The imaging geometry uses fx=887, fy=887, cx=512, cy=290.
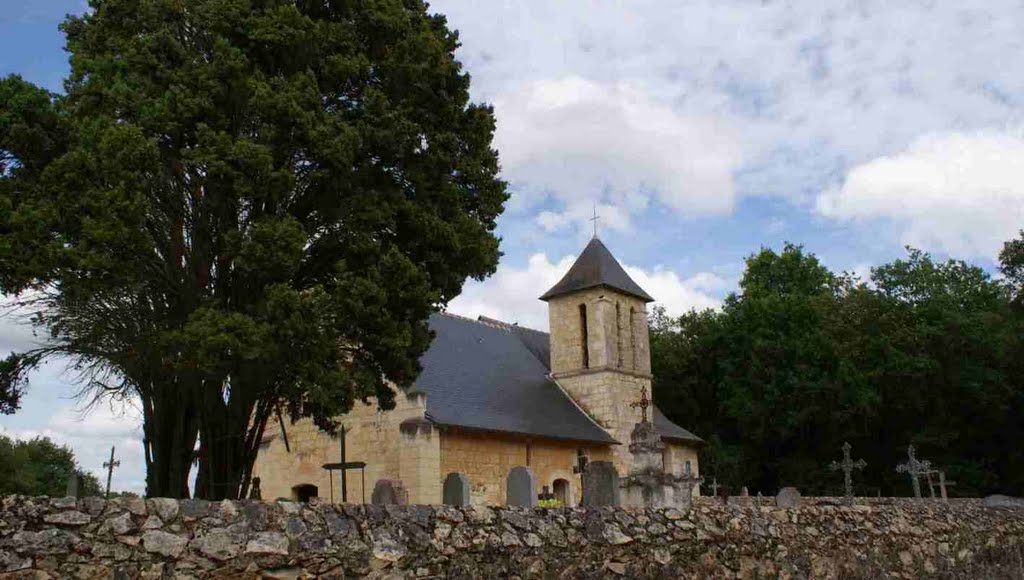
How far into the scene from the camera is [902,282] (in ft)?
123

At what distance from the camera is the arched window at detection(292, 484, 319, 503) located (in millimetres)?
23016

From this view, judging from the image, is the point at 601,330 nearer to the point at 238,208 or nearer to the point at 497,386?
the point at 497,386

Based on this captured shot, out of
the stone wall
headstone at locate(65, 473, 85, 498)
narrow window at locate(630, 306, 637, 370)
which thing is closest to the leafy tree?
headstone at locate(65, 473, 85, 498)

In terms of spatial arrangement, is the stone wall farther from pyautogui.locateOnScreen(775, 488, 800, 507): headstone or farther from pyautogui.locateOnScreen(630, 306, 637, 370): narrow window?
pyautogui.locateOnScreen(630, 306, 637, 370): narrow window

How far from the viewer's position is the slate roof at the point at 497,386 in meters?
22.6

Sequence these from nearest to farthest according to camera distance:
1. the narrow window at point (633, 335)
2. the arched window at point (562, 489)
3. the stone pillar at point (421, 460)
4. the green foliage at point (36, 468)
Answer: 1. the stone pillar at point (421, 460)
2. the arched window at point (562, 489)
3. the narrow window at point (633, 335)
4. the green foliage at point (36, 468)

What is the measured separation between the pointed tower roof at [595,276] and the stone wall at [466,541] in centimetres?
1786

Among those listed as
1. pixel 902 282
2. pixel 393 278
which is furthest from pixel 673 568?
pixel 902 282

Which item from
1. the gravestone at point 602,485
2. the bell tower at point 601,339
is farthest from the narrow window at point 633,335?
the gravestone at point 602,485

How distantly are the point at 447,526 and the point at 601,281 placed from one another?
22.7m

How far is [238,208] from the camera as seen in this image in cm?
1297

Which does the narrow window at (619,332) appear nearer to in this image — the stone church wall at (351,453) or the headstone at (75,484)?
the stone church wall at (351,453)

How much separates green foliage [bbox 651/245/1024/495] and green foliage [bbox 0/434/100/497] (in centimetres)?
2890

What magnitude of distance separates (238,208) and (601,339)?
1766cm
